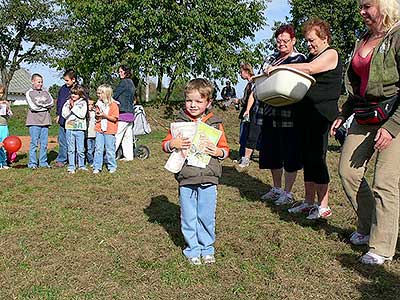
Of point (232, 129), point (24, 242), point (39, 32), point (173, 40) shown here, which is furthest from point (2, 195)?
point (39, 32)

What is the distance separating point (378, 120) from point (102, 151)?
5323 millimetres

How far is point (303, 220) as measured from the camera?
15.9 ft

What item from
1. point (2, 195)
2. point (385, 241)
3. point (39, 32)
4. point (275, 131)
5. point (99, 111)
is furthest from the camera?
point (39, 32)

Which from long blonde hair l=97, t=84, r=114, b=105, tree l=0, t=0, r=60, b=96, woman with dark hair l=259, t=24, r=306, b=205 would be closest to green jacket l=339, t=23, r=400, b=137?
woman with dark hair l=259, t=24, r=306, b=205

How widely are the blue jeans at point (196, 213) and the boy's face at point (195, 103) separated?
1.88 feet

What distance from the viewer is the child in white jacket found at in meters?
7.83

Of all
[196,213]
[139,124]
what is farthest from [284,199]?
[139,124]

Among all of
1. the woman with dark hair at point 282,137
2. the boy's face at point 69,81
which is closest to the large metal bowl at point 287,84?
the woman with dark hair at point 282,137

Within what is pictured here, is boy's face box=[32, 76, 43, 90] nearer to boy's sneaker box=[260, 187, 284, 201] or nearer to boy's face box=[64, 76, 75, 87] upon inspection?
boy's face box=[64, 76, 75, 87]

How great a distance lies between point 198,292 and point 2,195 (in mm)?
3835

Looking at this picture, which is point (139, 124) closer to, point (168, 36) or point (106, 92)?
point (106, 92)

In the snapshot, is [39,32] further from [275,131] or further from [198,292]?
[198,292]

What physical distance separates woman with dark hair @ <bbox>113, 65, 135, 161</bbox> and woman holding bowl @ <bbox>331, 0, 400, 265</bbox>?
18.5 ft

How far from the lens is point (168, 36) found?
2030 centimetres
